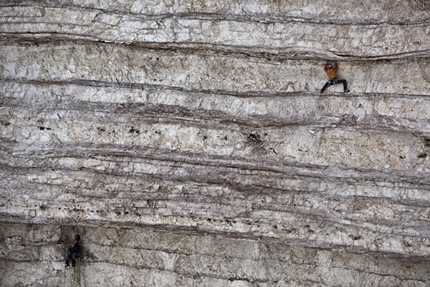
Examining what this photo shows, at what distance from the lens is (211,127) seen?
4.68 m

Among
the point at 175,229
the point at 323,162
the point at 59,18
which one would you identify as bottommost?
the point at 175,229

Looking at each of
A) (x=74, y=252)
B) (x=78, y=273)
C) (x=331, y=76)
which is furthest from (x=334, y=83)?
(x=78, y=273)

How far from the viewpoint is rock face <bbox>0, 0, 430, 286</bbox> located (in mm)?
4391

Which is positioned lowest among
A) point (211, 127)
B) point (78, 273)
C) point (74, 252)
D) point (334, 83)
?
point (78, 273)

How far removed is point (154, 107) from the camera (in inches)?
183

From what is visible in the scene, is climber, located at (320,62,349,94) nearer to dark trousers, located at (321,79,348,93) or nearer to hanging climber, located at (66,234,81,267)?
dark trousers, located at (321,79,348,93)

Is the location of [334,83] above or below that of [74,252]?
above

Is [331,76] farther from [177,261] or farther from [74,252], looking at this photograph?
[74,252]

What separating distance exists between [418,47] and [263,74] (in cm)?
155

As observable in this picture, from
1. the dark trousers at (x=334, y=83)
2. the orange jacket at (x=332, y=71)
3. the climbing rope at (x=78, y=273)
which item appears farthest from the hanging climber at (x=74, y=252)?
the orange jacket at (x=332, y=71)

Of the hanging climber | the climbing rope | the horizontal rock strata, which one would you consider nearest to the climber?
the horizontal rock strata

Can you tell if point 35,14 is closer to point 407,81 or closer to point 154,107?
point 154,107

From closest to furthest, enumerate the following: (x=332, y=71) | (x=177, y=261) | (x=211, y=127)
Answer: (x=332, y=71) < (x=211, y=127) < (x=177, y=261)

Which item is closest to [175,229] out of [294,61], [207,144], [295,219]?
[207,144]
